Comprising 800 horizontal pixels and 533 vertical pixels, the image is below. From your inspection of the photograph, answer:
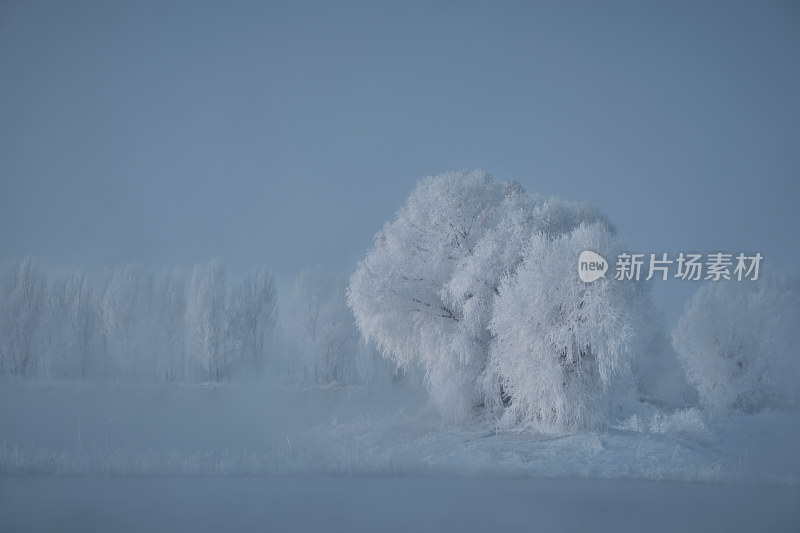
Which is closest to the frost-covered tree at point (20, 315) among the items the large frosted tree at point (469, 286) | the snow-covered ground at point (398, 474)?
the snow-covered ground at point (398, 474)

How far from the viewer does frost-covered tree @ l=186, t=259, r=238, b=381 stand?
5064 centimetres

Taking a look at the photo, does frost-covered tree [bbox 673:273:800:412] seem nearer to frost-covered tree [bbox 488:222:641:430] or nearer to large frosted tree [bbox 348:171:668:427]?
large frosted tree [bbox 348:171:668:427]

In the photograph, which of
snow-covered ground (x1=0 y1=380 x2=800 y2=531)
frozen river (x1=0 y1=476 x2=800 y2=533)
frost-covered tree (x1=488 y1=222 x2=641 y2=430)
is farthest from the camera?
frost-covered tree (x1=488 y1=222 x2=641 y2=430)

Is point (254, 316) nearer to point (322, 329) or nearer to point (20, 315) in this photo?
point (322, 329)

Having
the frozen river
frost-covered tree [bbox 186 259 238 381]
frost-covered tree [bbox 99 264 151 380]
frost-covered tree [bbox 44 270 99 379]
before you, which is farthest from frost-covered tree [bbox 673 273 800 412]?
frost-covered tree [bbox 44 270 99 379]

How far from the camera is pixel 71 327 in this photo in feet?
163

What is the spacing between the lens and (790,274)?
A: 135 feet

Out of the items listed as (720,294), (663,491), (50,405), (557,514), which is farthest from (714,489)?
(50,405)

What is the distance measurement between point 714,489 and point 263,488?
1127 centimetres

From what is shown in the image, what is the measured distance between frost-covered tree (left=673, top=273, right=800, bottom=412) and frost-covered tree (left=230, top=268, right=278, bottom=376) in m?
33.2

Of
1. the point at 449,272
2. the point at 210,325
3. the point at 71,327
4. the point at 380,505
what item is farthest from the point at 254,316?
the point at 380,505

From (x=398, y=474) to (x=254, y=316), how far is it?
39001 mm

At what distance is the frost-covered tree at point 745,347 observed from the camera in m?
36.5

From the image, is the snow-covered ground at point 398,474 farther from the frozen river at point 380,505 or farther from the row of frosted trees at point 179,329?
the row of frosted trees at point 179,329
